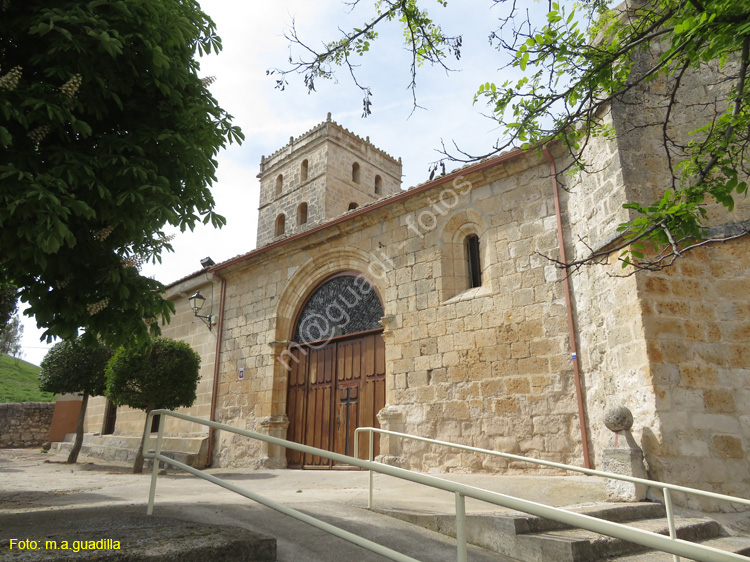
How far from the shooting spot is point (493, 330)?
717cm

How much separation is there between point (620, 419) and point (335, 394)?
17.2ft

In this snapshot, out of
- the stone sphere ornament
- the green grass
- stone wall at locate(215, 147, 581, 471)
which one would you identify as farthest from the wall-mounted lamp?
the green grass

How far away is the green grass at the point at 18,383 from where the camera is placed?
28.5 meters

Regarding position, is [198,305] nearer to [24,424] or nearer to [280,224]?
[24,424]

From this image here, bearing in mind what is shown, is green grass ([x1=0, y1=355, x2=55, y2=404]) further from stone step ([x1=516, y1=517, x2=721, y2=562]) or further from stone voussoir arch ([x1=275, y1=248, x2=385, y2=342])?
stone step ([x1=516, y1=517, x2=721, y2=562])

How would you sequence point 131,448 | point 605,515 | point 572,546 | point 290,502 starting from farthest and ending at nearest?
point 131,448, point 290,502, point 605,515, point 572,546

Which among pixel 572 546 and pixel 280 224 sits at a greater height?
pixel 280 224

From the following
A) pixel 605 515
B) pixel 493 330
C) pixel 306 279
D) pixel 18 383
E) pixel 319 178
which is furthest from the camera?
pixel 18 383

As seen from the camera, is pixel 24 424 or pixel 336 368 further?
pixel 24 424

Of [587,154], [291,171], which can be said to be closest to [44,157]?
[587,154]

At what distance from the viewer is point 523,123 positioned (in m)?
4.04

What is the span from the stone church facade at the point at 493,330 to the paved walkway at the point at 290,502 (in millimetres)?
857

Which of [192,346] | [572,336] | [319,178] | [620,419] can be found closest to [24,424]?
[192,346]

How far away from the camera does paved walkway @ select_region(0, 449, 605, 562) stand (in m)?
3.53
